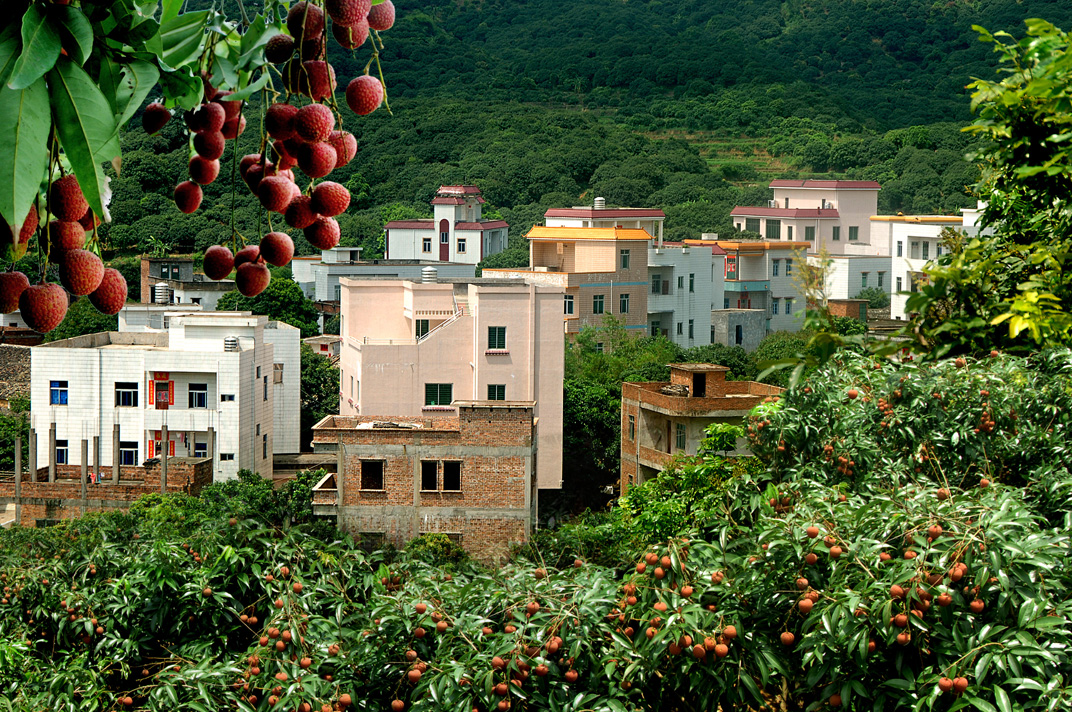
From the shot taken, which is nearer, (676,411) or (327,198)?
(327,198)

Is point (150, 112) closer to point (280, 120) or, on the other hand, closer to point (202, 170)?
point (202, 170)

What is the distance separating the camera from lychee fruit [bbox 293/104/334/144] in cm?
128

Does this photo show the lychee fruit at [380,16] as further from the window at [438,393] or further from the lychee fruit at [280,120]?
the window at [438,393]

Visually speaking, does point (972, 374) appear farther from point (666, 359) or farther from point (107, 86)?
point (666, 359)

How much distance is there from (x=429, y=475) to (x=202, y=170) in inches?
772

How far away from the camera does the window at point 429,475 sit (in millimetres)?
20797

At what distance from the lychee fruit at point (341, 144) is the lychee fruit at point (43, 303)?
331 millimetres

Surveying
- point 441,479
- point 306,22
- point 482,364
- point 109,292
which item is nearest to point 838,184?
point 482,364

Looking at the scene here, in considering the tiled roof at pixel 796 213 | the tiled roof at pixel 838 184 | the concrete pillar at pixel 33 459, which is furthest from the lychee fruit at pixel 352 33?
the tiled roof at pixel 838 184

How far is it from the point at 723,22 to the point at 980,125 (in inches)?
4867

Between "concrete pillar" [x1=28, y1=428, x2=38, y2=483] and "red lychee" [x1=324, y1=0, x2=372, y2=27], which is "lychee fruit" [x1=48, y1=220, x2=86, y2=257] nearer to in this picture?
"red lychee" [x1=324, y1=0, x2=372, y2=27]

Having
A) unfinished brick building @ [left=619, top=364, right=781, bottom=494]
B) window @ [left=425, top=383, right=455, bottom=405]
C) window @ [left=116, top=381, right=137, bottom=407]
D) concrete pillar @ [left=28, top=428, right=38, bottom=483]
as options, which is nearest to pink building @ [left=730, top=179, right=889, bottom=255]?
unfinished brick building @ [left=619, top=364, right=781, bottom=494]

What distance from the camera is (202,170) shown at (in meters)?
1.48

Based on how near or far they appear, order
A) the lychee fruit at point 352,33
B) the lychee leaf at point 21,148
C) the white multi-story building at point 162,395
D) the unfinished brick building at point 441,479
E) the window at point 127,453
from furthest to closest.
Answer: the window at point 127,453 < the white multi-story building at point 162,395 < the unfinished brick building at point 441,479 < the lychee fruit at point 352,33 < the lychee leaf at point 21,148
